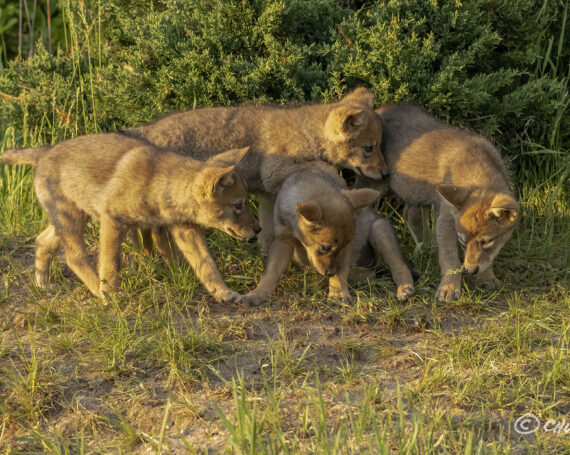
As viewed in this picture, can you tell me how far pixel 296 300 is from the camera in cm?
528

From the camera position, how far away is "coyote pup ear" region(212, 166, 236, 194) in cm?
526

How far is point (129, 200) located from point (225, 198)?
70 centimetres

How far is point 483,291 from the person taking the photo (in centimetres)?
554

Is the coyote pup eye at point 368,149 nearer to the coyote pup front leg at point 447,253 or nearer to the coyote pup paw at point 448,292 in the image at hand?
the coyote pup front leg at point 447,253

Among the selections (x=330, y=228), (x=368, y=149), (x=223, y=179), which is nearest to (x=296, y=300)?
(x=330, y=228)

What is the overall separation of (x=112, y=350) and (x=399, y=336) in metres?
1.83

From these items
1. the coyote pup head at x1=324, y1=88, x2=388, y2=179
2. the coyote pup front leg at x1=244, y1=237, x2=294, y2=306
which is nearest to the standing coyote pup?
the coyote pup head at x1=324, y1=88, x2=388, y2=179

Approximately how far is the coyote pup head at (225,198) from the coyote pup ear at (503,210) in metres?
1.73

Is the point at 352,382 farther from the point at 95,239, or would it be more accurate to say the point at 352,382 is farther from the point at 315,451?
the point at 95,239

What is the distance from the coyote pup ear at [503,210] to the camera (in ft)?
17.0

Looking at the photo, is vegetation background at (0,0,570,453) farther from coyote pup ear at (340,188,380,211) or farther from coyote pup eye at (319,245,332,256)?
coyote pup ear at (340,188,380,211)

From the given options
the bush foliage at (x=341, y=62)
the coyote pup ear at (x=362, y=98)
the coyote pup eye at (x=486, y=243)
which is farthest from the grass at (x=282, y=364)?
the bush foliage at (x=341, y=62)

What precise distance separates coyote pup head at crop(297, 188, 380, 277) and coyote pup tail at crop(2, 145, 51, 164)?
2183 millimetres

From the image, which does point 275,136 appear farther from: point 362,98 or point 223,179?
point 223,179
